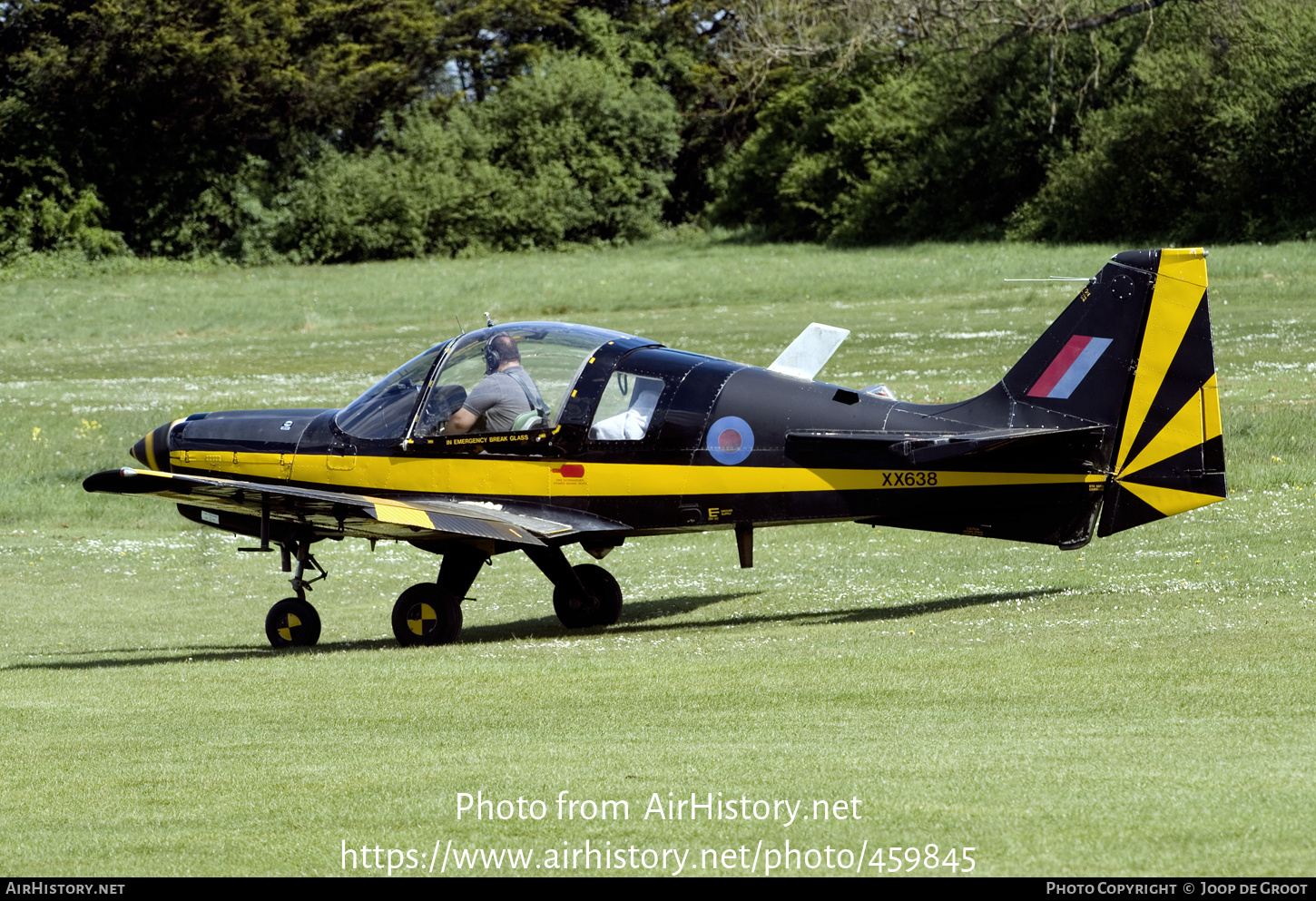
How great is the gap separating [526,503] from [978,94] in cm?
5740

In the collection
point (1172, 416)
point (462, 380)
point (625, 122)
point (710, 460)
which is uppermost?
point (625, 122)

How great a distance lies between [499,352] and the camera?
1222cm

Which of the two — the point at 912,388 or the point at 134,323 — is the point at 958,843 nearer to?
the point at 912,388

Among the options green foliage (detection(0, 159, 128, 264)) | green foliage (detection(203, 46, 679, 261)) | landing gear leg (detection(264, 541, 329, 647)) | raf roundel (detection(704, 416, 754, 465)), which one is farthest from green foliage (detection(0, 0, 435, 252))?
raf roundel (detection(704, 416, 754, 465))

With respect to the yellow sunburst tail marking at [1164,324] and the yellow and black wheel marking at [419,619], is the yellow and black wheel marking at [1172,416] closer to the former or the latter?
the yellow sunburst tail marking at [1164,324]

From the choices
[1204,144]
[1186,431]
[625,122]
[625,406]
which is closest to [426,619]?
[625,406]

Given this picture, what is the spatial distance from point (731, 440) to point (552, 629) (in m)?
2.76

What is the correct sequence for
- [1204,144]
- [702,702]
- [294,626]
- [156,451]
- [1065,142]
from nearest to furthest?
1. [702,702]
2. [294,626]
3. [156,451]
4. [1204,144]
5. [1065,142]

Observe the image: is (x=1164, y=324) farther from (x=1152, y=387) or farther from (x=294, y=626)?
(x=294, y=626)

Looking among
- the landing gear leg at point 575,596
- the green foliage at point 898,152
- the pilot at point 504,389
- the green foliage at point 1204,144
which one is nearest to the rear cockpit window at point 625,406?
the pilot at point 504,389

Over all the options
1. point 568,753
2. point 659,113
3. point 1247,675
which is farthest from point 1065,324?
point 659,113

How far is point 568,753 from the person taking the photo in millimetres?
7445

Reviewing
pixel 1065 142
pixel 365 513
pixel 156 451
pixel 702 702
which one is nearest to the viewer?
pixel 702 702

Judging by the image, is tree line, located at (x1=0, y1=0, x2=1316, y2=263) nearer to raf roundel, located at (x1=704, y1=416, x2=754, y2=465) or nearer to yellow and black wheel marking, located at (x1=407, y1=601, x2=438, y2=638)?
raf roundel, located at (x1=704, y1=416, x2=754, y2=465)
